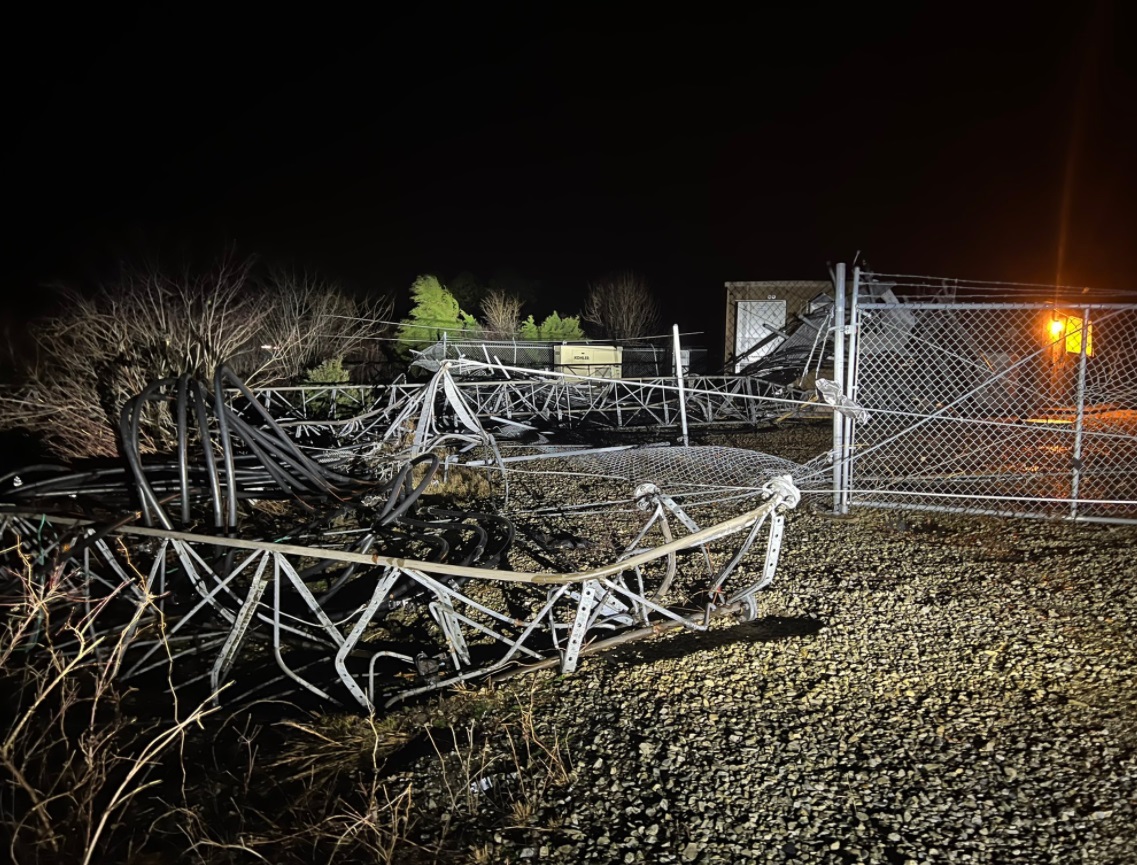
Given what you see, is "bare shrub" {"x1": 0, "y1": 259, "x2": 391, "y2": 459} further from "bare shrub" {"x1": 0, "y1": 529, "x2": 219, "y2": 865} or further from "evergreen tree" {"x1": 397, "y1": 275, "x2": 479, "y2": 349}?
"evergreen tree" {"x1": 397, "y1": 275, "x2": 479, "y2": 349}

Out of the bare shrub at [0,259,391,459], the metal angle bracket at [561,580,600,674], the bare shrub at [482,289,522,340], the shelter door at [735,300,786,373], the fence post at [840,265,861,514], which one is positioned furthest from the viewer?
the bare shrub at [482,289,522,340]

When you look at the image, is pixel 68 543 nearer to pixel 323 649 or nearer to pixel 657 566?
pixel 323 649

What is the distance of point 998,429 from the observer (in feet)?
32.0

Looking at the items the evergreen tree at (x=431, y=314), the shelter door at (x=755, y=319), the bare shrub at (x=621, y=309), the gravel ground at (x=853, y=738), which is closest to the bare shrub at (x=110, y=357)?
the gravel ground at (x=853, y=738)

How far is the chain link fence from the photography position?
5.68m

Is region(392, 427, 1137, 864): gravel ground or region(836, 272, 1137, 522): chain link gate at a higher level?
region(836, 272, 1137, 522): chain link gate

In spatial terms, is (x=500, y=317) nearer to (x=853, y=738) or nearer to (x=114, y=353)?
(x=114, y=353)

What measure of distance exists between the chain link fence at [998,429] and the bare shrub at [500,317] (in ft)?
44.1

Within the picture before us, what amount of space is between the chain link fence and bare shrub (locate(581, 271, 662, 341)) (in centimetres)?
1529

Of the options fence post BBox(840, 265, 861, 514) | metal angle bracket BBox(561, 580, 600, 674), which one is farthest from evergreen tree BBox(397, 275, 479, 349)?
metal angle bracket BBox(561, 580, 600, 674)

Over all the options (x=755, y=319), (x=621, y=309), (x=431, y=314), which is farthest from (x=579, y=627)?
(x=621, y=309)

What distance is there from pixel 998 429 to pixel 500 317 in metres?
17.2

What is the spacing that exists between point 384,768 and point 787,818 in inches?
63.9

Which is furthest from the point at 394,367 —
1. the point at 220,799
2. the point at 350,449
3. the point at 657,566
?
the point at 220,799
